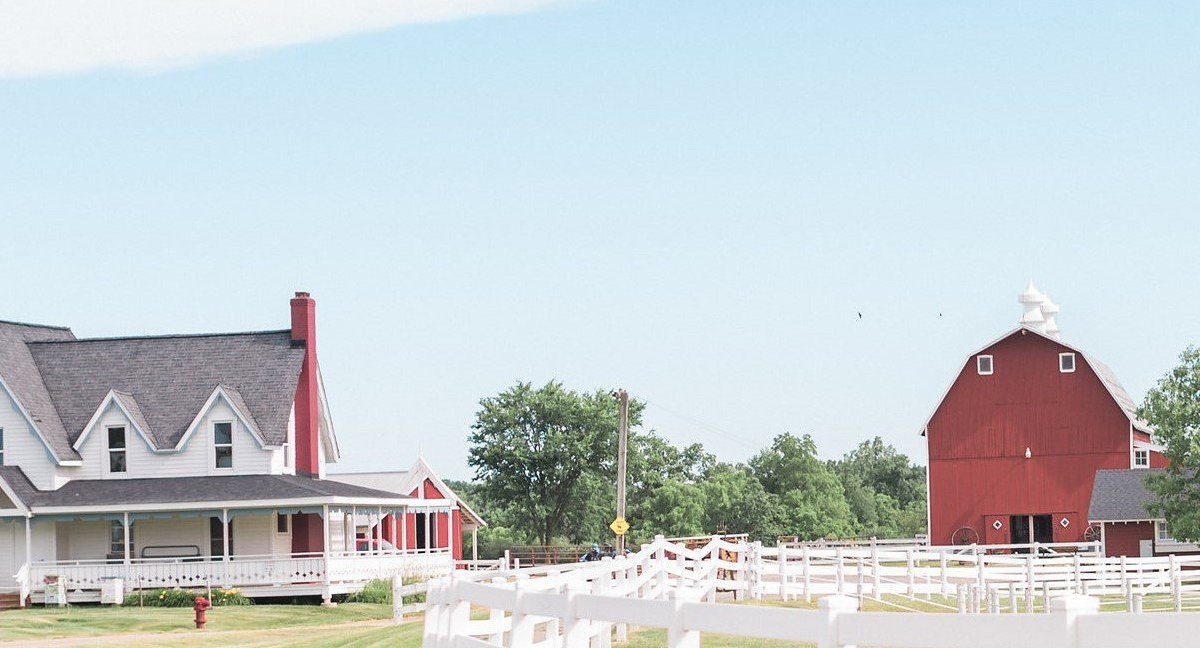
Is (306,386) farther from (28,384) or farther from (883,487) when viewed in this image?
(883,487)

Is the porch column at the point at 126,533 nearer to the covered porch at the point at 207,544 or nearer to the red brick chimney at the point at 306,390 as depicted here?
the covered porch at the point at 207,544

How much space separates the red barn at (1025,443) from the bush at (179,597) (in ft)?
107

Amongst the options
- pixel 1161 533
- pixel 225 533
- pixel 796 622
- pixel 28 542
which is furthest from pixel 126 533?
pixel 796 622

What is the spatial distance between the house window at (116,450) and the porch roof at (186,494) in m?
0.59

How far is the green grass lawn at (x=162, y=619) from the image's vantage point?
39.4 m

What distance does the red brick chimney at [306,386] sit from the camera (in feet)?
179

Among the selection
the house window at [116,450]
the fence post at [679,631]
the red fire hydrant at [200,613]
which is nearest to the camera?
the fence post at [679,631]

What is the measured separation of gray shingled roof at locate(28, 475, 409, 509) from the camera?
157 feet

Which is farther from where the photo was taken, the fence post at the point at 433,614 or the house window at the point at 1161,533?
the house window at the point at 1161,533

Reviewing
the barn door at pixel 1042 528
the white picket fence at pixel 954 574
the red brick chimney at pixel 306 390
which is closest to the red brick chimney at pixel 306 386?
the red brick chimney at pixel 306 390

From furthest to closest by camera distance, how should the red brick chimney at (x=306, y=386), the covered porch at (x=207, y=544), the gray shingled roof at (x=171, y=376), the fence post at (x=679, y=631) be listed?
the red brick chimney at (x=306, y=386) < the gray shingled roof at (x=171, y=376) < the covered porch at (x=207, y=544) < the fence post at (x=679, y=631)

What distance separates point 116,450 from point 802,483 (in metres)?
58.6

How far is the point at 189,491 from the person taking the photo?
48938 millimetres

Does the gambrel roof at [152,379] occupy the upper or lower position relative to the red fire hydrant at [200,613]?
upper
